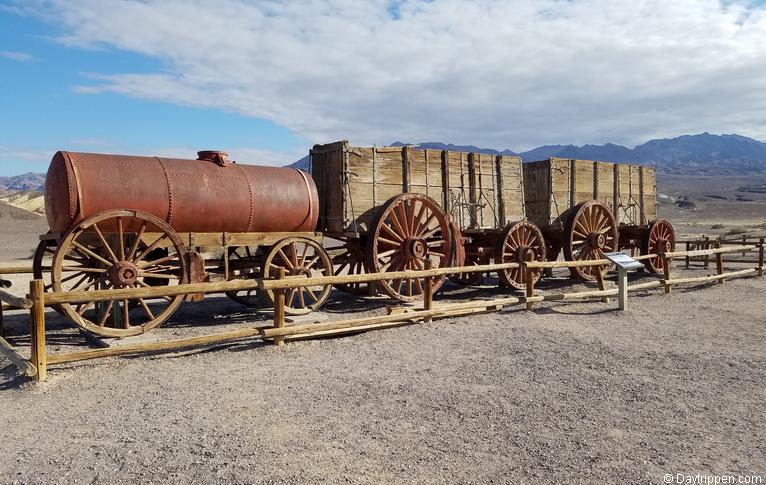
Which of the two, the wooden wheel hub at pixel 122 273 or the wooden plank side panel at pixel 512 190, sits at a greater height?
the wooden plank side panel at pixel 512 190

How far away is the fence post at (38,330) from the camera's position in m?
5.56

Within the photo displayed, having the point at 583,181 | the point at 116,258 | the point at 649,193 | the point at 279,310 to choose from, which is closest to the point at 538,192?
the point at 583,181

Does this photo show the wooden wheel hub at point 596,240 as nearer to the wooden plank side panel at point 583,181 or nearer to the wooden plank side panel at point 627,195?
the wooden plank side panel at point 583,181

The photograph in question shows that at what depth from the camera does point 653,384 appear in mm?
5891

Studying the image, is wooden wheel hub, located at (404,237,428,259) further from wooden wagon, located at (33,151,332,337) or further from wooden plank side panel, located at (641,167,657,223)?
wooden plank side panel, located at (641,167,657,223)

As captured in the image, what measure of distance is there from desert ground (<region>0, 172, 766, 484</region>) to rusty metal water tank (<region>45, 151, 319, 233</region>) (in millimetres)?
1692

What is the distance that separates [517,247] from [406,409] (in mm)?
7446

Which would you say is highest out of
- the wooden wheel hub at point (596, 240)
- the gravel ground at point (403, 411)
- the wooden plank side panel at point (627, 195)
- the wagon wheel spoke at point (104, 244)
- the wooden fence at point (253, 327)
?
the wooden plank side panel at point (627, 195)

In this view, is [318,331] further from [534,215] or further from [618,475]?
[534,215]

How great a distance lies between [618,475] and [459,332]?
14.2 ft

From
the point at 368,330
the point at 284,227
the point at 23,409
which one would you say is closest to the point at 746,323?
the point at 368,330

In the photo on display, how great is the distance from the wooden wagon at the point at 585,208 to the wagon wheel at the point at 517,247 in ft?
3.03

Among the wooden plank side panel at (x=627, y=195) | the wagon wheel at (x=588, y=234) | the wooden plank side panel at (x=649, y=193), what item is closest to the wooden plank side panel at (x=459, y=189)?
the wagon wheel at (x=588, y=234)

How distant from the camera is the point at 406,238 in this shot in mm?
10266
